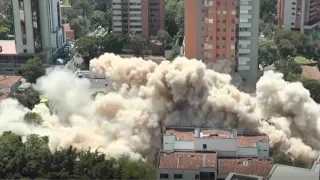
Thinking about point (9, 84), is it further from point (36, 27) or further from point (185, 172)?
point (185, 172)

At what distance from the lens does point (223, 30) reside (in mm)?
15570

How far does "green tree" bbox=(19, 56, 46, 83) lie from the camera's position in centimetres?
1773

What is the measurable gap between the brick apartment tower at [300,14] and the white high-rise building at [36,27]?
1083 centimetres

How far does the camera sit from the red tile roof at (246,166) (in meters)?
9.69

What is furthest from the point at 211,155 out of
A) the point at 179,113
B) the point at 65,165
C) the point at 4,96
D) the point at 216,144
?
the point at 4,96

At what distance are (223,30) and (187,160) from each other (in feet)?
21.1

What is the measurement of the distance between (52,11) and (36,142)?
33.4ft

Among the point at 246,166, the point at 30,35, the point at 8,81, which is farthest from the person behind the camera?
the point at 30,35

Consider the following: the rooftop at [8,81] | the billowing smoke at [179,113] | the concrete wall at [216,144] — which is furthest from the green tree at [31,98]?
the concrete wall at [216,144]

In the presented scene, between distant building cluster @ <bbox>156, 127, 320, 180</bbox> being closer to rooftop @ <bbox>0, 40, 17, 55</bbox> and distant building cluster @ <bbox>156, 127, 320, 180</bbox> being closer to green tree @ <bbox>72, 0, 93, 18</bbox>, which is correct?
rooftop @ <bbox>0, 40, 17, 55</bbox>

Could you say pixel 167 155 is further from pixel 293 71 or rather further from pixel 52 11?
pixel 52 11

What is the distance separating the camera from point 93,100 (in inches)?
535

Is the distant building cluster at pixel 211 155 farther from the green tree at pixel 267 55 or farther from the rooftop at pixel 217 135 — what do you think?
the green tree at pixel 267 55

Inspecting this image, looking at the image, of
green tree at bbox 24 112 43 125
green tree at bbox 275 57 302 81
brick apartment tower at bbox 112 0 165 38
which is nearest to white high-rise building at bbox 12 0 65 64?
brick apartment tower at bbox 112 0 165 38
